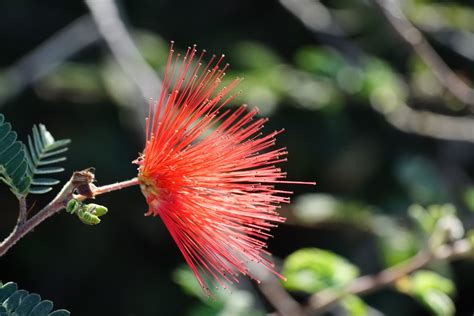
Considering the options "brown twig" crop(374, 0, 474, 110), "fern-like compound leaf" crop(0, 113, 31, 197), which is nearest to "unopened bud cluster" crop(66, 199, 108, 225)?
"fern-like compound leaf" crop(0, 113, 31, 197)

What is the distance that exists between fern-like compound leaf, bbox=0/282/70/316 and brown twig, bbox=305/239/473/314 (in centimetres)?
128

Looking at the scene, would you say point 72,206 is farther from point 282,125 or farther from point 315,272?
point 282,125

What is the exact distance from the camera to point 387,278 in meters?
2.79

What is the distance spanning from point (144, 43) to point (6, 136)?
266 cm

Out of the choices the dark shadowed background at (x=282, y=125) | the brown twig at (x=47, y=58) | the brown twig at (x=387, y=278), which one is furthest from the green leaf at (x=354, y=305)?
the brown twig at (x=47, y=58)

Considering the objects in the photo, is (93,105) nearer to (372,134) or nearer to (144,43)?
(144,43)

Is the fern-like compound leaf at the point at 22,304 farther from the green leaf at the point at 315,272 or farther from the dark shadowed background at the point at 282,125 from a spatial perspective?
the dark shadowed background at the point at 282,125

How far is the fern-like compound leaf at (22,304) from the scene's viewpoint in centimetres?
166

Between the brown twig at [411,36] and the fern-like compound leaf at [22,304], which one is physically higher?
the brown twig at [411,36]

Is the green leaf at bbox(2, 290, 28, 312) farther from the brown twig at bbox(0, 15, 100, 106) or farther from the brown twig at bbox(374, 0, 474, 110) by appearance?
the brown twig at bbox(0, 15, 100, 106)

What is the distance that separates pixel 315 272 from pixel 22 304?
130 centimetres

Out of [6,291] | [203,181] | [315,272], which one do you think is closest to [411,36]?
[315,272]

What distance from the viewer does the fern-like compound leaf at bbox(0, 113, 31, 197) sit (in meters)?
1.78

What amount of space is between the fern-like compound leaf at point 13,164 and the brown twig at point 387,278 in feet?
4.28
